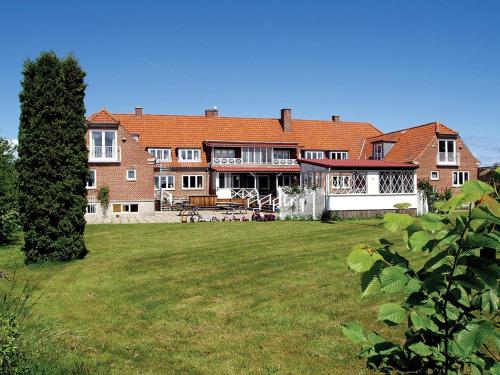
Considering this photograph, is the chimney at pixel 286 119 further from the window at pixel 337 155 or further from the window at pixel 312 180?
the window at pixel 312 180

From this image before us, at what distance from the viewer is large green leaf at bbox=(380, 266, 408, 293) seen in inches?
75.2

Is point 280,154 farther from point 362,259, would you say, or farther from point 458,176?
point 362,259

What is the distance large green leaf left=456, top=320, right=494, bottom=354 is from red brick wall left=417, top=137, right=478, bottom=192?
4164 cm

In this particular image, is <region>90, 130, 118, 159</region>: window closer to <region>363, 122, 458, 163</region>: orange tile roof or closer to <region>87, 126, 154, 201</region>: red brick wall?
<region>87, 126, 154, 201</region>: red brick wall

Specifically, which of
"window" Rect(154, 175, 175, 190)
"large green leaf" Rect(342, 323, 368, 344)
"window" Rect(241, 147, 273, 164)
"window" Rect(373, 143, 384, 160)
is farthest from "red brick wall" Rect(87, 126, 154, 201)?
"large green leaf" Rect(342, 323, 368, 344)

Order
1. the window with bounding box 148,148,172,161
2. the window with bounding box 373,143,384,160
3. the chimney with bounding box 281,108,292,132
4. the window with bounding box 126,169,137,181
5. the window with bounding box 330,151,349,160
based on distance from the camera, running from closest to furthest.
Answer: the window with bounding box 126,169,137,181, the window with bounding box 148,148,172,161, the window with bounding box 373,143,384,160, the window with bounding box 330,151,349,160, the chimney with bounding box 281,108,292,132

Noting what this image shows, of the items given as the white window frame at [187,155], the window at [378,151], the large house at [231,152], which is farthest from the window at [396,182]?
the white window frame at [187,155]

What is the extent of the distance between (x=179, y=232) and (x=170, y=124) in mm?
27753

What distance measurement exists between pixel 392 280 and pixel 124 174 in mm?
34779

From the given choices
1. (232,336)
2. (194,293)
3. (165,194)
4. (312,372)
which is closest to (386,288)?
(312,372)

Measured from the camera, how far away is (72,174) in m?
13.8

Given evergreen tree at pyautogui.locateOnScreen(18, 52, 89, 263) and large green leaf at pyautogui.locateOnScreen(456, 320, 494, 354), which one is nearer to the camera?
large green leaf at pyautogui.locateOnScreen(456, 320, 494, 354)

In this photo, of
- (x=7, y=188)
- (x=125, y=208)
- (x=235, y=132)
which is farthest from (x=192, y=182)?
(x=7, y=188)

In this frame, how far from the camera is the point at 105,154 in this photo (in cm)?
3475
